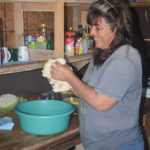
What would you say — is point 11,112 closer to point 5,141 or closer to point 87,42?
point 5,141

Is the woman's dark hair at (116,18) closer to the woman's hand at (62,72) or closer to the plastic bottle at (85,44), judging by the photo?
the woman's hand at (62,72)

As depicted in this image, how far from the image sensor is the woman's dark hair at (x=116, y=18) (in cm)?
108

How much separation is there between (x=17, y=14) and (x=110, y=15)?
92 centimetres

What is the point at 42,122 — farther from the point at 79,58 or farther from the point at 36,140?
the point at 79,58

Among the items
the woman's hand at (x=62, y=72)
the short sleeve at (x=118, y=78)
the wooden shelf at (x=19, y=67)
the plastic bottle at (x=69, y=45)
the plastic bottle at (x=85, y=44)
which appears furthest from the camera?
the plastic bottle at (x=85, y=44)

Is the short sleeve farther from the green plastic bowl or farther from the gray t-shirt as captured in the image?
the green plastic bowl

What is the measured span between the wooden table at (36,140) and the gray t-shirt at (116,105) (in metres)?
0.16

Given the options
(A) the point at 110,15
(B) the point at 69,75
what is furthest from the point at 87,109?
(A) the point at 110,15

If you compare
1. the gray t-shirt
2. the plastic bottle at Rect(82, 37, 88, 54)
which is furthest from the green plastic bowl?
the plastic bottle at Rect(82, 37, 88, 54)

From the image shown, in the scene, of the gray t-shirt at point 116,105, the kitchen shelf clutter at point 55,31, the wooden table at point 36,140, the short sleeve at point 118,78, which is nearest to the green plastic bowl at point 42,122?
the wooden table at point 36,140

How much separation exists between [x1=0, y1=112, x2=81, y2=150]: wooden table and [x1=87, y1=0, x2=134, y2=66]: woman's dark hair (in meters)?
0.54

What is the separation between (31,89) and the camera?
6.70 ft

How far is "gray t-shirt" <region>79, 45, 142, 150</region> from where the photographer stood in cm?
101

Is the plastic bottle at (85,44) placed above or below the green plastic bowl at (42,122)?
above
